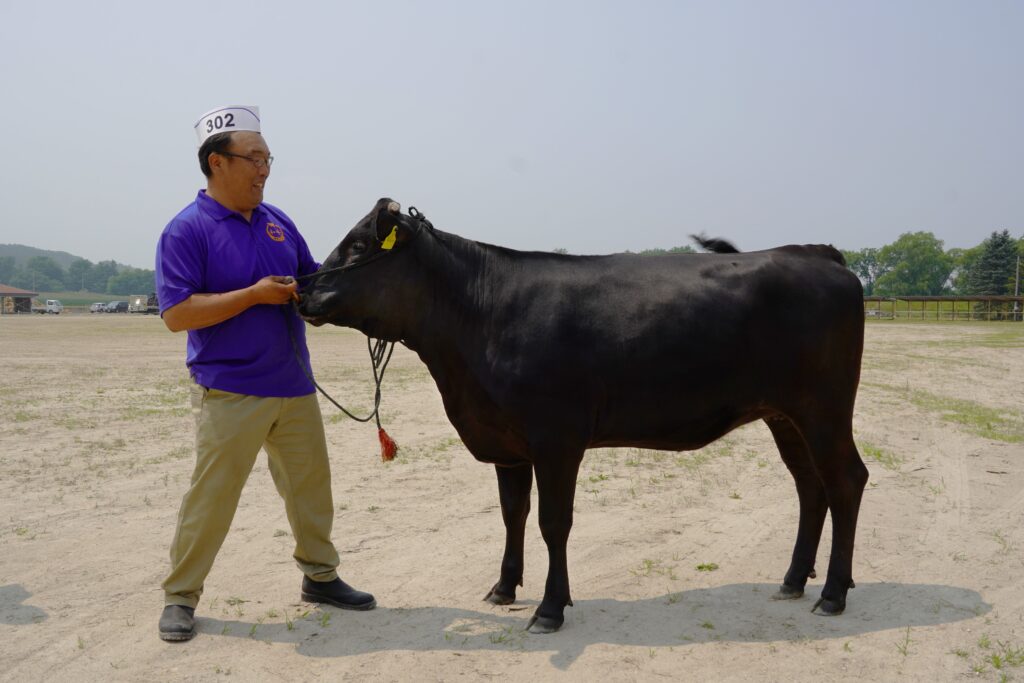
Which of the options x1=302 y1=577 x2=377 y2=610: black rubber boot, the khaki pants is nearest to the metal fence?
x1=302 y1=577 x2=377 y2=610: black rubber boot

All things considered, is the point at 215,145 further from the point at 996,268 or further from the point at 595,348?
the point at 996,268

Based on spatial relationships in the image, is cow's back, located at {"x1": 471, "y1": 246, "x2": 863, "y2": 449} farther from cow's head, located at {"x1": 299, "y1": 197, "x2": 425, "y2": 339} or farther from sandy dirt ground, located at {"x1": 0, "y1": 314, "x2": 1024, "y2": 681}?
sandy dirt ground, located at {"x1": 0, "y1": 314, "x2": 1024, "y2": 681}

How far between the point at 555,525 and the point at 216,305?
7.99ft

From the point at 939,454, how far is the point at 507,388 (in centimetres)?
745

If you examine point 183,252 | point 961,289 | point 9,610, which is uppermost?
point 961,289

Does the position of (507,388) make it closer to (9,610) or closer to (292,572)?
(292,572)

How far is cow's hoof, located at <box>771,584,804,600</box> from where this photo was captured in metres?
5.69

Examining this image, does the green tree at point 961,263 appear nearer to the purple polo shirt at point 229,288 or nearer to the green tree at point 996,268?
the green tree at point 996,268

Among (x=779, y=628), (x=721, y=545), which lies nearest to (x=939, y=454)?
(x=721, y=545)

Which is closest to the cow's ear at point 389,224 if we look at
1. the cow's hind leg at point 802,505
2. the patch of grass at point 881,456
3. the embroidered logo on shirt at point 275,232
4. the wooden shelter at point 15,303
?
the embroidered logo on shirt at point 275,232

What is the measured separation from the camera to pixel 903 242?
Result: 458 feet

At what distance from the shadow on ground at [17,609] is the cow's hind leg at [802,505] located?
15.6ft

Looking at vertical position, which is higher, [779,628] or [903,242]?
[903,242]

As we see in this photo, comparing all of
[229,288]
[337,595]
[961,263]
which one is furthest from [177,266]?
[961,263]
